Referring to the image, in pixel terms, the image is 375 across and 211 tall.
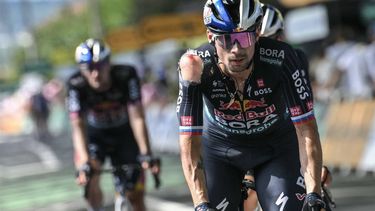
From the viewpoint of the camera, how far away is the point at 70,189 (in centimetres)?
1514

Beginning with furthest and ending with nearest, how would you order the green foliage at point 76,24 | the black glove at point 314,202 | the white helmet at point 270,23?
the green foliage at point 76,24
the white helmet at point 270,23
the black glove at point 314,202

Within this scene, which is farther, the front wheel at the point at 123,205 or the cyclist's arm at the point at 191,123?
the front wheel at the point at 123,205

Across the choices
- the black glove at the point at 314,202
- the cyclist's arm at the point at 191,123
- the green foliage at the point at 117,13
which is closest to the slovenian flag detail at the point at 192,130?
the cyclist's arm at the point at 191,123

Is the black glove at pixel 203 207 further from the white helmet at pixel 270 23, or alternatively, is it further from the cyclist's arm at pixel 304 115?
the white helmet at pixel 270 23

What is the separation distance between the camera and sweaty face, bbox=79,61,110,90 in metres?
8.26

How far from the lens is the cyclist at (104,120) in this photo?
8289 millimetres

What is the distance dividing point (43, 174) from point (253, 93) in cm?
1405

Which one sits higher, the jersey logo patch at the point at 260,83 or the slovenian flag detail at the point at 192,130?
the jersey logo patch at the point at 260,83

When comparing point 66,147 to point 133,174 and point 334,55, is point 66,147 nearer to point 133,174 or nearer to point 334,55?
point 334,55

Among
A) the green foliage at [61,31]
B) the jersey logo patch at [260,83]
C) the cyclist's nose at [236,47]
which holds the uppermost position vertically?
the cyclist's nose at [236,47]

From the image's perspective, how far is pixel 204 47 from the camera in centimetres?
534

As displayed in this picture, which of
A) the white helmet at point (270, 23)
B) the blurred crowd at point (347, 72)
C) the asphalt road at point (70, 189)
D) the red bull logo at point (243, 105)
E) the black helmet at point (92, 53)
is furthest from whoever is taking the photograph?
the blurred crowd at point (347, 72)

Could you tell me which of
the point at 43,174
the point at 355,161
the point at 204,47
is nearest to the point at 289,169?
the point at 204,47

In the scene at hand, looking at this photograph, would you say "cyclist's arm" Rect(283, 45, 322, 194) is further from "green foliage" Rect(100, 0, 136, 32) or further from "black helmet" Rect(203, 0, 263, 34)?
"green foliage" Rect(100, 0, 136, 32)
